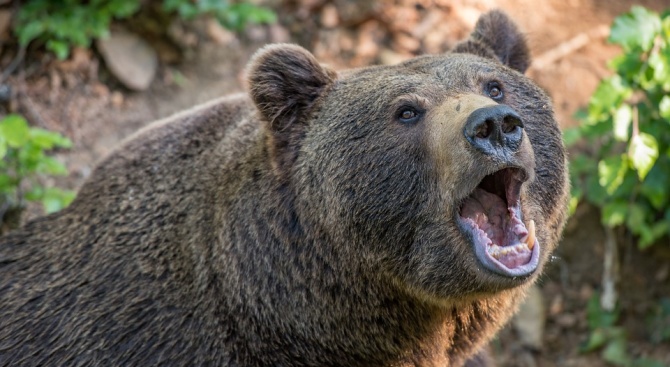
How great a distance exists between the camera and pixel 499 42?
488 cm

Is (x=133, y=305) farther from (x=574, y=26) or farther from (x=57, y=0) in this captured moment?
(x=574, y=26)

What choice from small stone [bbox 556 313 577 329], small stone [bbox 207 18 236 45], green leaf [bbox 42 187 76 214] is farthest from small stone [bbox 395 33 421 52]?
green leaf [bbox 42 187 76 214]

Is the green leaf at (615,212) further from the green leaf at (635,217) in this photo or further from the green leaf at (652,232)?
the green leaf at (652,232)

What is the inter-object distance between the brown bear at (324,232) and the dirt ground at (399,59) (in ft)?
9.23

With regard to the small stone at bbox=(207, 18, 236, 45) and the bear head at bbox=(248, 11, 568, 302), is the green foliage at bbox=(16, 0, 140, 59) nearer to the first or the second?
the small stone at bbox=(207, 18, 236, 45)

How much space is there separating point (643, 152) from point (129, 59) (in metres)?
4.82

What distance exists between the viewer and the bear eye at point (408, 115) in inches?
162

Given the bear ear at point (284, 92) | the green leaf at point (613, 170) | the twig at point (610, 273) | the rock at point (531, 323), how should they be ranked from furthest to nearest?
1. the rock at point (531, 323)
2. the twig at point (610, 273)
3. the green leaf at point (613, 170)
4. the bear ear at point (284, 92)

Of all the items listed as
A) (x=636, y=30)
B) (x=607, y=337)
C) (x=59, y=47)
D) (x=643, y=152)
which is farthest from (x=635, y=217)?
(x=59, y=47)

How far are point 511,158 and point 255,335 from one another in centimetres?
163

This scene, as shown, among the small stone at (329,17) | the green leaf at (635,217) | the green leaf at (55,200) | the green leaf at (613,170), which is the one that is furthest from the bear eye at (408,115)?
the small stone at (329,17)

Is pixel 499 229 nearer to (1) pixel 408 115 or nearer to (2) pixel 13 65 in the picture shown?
(1) pixel 408 115

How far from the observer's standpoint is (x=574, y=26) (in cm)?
857

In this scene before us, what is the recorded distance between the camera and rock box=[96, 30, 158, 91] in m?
8.16
